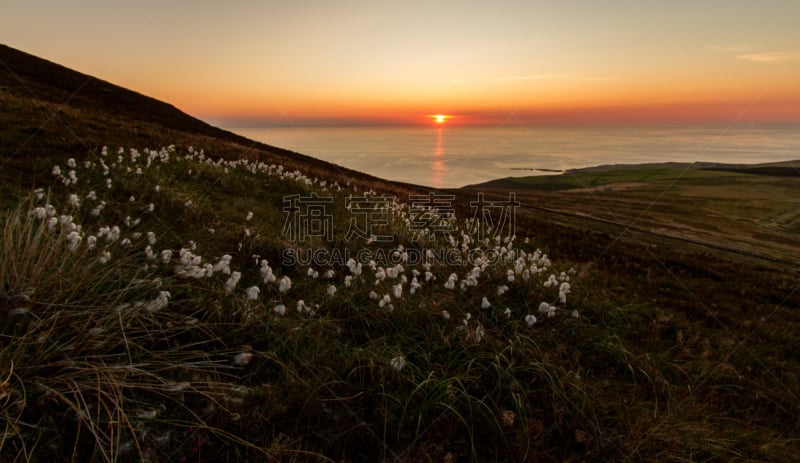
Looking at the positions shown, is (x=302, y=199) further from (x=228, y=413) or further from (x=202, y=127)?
(x=202, y=127)

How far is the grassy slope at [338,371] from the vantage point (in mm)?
3262

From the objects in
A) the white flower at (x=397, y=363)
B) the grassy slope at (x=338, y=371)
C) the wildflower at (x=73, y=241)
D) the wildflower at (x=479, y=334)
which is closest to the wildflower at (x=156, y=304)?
the grassy slope at (x=338, y=371)

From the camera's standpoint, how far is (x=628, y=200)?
5159 cm

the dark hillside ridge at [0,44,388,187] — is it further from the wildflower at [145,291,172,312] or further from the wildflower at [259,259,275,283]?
the wildflower at [145,291,172,312]

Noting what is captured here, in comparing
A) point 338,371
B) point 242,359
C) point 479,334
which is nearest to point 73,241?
point 242,359

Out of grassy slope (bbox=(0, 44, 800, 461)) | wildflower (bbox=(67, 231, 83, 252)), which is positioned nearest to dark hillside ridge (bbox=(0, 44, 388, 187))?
grassy slope (bbox=(0, 44, 800, 461))

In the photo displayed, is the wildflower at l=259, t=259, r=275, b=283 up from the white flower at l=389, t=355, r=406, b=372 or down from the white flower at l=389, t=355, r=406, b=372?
up

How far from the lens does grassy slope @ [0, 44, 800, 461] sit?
10.7ft

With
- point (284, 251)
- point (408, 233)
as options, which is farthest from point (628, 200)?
point (284, 251)

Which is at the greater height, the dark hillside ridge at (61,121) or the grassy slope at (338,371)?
the dark hillside ridge at (61,121)

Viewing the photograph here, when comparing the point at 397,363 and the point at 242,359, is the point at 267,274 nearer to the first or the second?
the point at 242,359

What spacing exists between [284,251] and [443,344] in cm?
393

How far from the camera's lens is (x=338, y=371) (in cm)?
426

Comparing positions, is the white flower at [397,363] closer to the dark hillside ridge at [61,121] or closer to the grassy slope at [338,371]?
the grassy slope at [338,371]
